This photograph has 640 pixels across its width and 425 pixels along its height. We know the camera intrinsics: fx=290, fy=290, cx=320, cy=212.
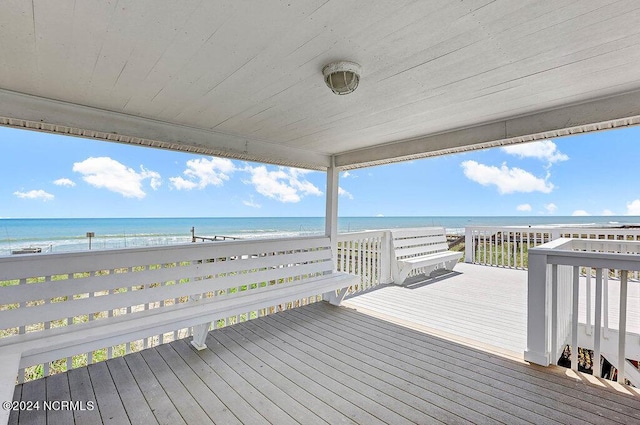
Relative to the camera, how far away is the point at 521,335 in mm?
2924

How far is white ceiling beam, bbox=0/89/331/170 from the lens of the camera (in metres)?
2.20

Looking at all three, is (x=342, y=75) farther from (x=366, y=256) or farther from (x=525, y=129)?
(x=366, y=256)

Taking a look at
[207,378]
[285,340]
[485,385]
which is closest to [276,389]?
[207,378]

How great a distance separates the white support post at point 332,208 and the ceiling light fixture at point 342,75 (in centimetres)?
251

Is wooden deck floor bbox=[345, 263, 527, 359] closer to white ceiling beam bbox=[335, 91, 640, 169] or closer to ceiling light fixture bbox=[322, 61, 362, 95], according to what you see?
white ceiling beam bbox=[335, 91, 640, 169]

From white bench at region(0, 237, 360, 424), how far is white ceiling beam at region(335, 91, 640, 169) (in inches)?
70.2

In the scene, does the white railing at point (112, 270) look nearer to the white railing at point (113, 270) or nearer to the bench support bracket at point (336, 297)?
the white railing at point (113, 270)

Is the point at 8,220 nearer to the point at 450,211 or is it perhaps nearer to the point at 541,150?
the point at 450,211

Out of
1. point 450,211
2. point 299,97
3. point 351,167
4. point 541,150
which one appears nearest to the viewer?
point 299,97

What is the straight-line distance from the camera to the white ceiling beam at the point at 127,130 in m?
2.20

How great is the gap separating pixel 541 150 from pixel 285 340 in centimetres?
3080

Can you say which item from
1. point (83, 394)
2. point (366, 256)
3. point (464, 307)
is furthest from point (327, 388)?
point (366, 256)

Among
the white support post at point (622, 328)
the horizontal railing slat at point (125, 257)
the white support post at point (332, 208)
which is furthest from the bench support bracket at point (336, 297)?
the white support post at point (622, 328)

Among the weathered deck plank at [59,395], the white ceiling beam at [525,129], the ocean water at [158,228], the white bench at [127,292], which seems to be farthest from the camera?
the ocean water at [158,228]
